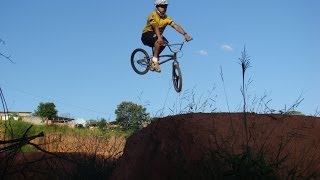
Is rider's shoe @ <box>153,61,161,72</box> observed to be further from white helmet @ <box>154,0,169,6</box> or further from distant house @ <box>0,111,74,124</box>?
distant house @ <box>0,111,74,124</box>

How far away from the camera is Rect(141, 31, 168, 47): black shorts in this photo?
950 cm

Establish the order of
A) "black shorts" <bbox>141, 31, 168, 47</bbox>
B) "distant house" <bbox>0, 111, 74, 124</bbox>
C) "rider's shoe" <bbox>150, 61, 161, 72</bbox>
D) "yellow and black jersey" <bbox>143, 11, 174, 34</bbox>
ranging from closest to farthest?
"distant house" <bbox>0, 111, 74, 124</bbox> < "yellow and black jersey" <bbox>143, 11, 174, 34</bbox> < "black shorts" <bbox>141, 31, 168, 47</bbox> < "rider's shoe" <bbox>150, 61, 161, 72</bbox>

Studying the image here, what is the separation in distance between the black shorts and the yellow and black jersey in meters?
0.09

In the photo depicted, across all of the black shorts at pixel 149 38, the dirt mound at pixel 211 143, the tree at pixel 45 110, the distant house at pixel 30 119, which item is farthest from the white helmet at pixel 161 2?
the tree at pixel 45 110

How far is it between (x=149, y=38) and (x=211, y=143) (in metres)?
6.16

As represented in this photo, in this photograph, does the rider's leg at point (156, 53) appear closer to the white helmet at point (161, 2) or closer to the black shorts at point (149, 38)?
the black shorts at point (149, 38)

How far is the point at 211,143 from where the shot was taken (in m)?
3.68

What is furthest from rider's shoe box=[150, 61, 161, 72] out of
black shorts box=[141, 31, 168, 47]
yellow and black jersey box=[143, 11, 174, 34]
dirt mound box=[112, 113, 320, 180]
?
dirt mound box=[112, 113, 320, 180]

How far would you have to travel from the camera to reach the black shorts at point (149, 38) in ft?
31.2

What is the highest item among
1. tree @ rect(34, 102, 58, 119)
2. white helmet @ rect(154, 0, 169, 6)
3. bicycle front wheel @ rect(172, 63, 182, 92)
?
tree @ rect(34, 102, 58, 119)

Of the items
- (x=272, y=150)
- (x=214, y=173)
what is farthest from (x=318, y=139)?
(x=214, y=173)

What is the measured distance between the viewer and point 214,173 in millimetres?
3180

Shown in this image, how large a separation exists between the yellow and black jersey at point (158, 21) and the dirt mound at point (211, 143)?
17.1ft

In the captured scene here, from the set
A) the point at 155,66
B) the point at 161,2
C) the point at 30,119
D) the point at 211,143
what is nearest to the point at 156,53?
the point at 155,66
